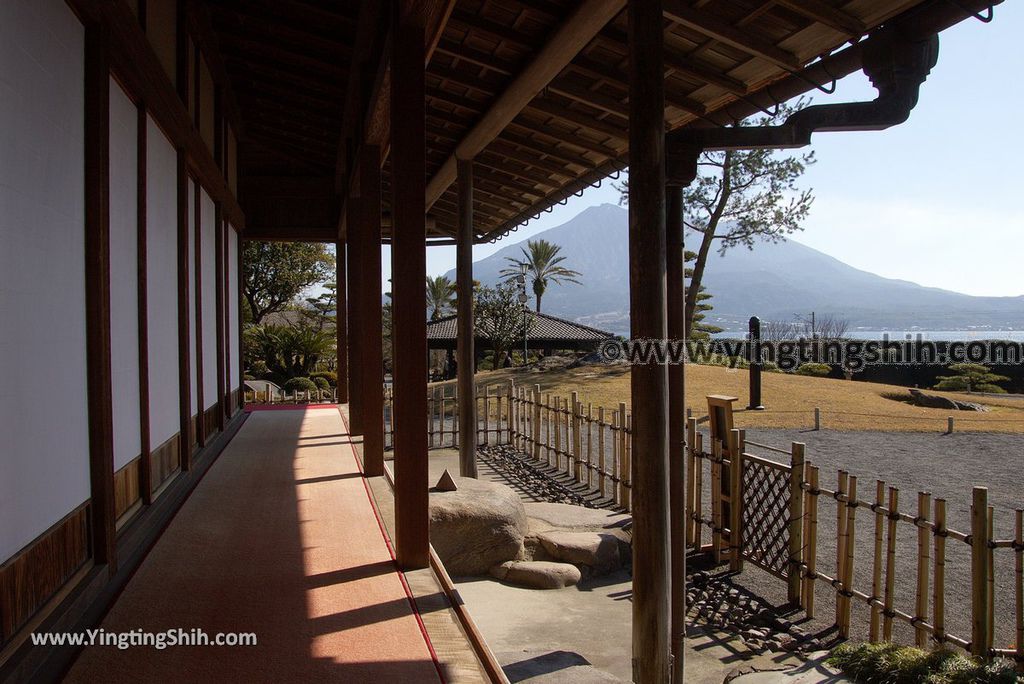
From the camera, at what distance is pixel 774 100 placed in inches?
167

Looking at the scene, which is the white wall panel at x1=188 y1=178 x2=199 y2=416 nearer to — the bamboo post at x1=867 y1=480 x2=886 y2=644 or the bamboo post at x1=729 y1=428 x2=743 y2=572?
the bamboo post at x1=729 y1=428 x2=743 y2=572

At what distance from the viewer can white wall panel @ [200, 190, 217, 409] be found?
20.9 ft

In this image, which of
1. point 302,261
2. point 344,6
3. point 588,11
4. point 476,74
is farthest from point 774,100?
point 302,261

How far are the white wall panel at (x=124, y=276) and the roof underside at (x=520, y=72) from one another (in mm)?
1447

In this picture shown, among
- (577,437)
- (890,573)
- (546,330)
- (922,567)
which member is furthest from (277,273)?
(922,567)

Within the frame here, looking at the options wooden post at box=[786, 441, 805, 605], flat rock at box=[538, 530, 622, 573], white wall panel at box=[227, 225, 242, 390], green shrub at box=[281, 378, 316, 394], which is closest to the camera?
wooden post at box=[786, 441, 805, 605]

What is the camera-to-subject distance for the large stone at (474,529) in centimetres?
542

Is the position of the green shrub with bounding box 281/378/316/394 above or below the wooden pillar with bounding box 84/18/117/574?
below

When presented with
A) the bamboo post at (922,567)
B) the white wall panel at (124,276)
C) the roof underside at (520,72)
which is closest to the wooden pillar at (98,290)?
the white wall panel at (124,276)

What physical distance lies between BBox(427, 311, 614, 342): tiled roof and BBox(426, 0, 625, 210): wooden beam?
64.3 ft

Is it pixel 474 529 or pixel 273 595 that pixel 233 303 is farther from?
pixel 273 595

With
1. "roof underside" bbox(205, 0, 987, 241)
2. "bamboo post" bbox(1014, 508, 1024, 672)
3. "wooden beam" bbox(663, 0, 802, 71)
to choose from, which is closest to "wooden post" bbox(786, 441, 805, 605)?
"bamboo post" bbox(1014, 508, 1024, 672)

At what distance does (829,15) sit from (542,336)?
23662 mm

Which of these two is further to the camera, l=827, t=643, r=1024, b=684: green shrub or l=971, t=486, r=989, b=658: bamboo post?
l=971, t=486, r=989, b=658: bamboo post
